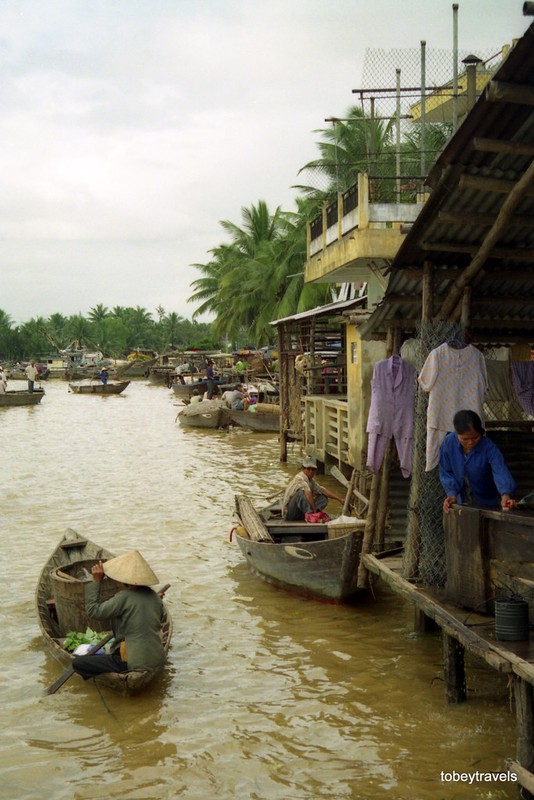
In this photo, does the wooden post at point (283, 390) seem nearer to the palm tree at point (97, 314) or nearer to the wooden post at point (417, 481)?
the wooden post at point (417, 481)

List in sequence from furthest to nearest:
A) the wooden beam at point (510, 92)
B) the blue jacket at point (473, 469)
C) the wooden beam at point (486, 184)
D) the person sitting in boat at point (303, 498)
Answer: the person sitting in boat at point (303, 498) → the blue jacket at point (473, 469) → the wooden beam at point (486, 184) → the wooden beam at point (510, 92)

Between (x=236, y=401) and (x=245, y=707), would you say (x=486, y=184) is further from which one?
(x=236, y=401)

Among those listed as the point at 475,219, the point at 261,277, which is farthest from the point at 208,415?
the point at 475,219

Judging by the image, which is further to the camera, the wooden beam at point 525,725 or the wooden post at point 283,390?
the wooden post at point 283,390

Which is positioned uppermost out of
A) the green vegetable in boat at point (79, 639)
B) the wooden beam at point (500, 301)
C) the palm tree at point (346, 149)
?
the palm tree at point (346, 149)

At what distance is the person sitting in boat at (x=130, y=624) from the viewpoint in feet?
22.7

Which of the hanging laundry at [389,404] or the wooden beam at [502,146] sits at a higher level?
the wooden beam at [502,146]

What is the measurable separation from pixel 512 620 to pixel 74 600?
416cm

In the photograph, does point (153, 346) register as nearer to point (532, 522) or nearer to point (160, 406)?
point (160, 406)

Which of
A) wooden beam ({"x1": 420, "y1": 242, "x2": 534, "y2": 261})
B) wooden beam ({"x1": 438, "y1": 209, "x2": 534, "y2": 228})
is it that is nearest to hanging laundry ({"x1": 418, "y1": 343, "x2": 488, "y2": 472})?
wooden beam ({"x1": 420, "y1": 242, "x2": 534, "y2": 261})

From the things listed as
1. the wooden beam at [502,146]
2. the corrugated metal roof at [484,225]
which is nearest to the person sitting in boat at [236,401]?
the corrugated metal roof at [484,225]

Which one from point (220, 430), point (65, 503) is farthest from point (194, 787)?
point (220, 430)

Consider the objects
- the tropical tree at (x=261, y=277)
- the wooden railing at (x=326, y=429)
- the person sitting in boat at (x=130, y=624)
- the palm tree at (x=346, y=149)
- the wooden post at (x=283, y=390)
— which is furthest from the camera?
the tropical tree at (x=261, y=277)

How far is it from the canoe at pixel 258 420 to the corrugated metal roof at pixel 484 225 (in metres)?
18.4
